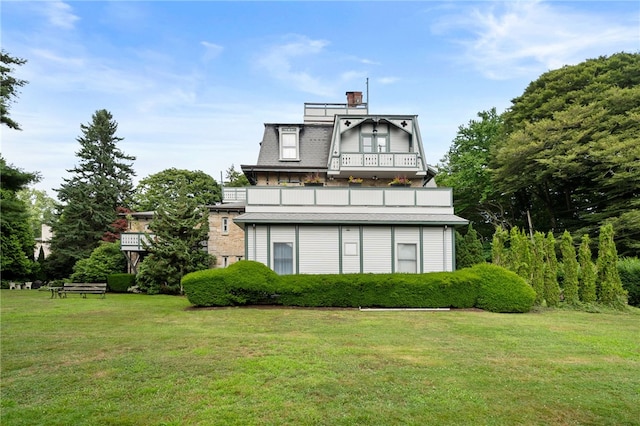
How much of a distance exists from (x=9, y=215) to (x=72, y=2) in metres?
11.4

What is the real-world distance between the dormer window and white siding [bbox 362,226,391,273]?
8013mm

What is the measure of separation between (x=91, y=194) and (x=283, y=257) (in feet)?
98.2

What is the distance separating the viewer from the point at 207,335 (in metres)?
9.69

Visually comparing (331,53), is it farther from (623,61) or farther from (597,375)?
(623,61)

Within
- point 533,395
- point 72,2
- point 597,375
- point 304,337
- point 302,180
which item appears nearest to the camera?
point 533,395

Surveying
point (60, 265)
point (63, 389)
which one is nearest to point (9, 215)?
point (63, 389)

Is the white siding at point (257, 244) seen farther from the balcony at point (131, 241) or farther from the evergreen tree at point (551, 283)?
the evergreen tree at point (551, 283)

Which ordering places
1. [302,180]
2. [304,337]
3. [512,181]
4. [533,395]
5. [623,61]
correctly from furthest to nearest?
1. [512,181]
2. [623,61]
3. [302,180]
4. [304,337]
5. [533,395]

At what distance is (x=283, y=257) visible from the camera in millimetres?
18500

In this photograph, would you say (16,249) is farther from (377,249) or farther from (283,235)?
(377,249)

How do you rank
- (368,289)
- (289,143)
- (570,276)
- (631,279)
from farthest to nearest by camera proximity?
(289,143), (631,279), (570,276), (368,289)

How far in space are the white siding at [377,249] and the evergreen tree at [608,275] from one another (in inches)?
357

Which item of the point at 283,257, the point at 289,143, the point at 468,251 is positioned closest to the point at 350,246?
the point at 283,257

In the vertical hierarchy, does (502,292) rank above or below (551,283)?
below
